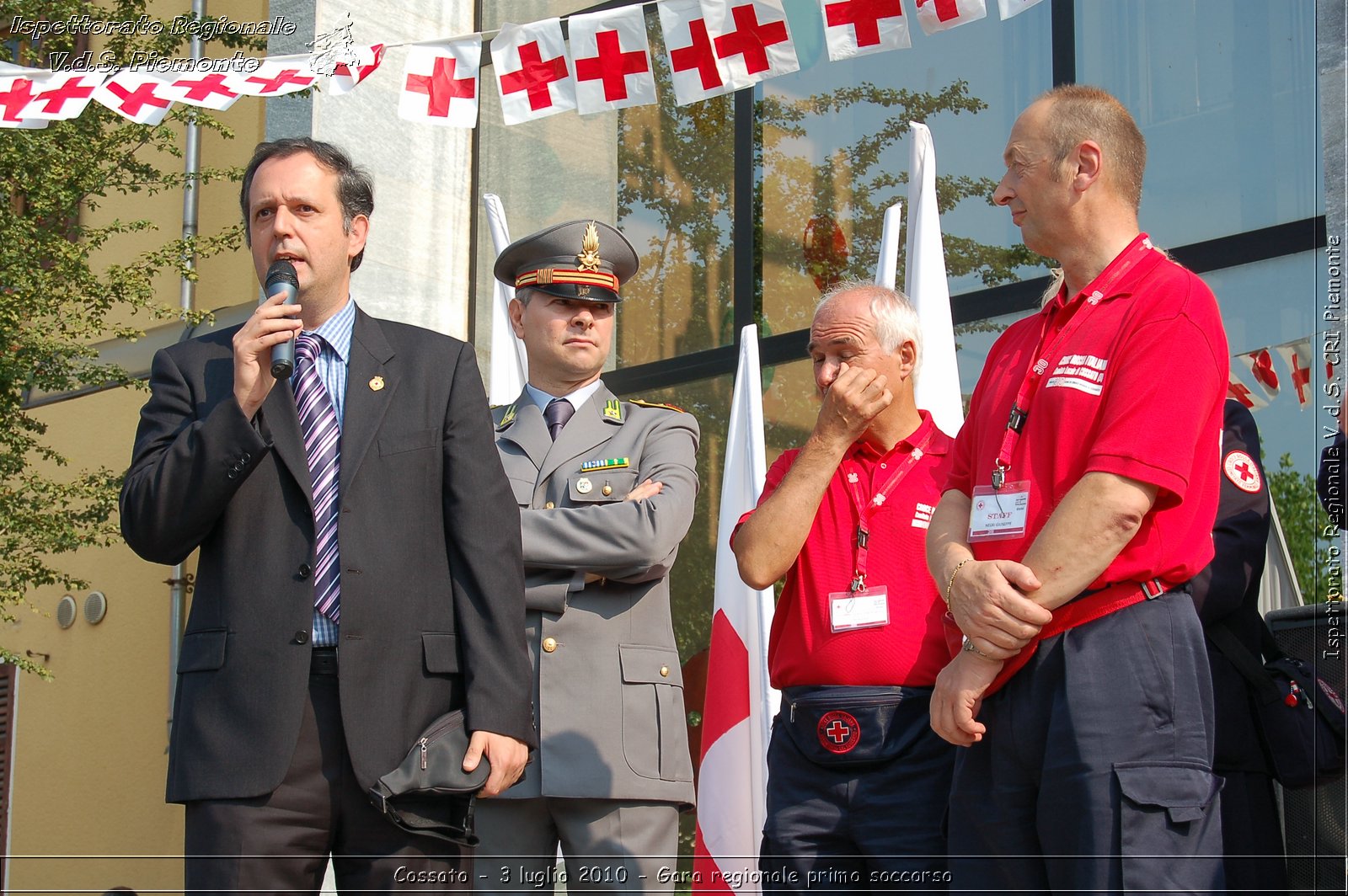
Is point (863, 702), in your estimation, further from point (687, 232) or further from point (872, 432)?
point (687, 232)

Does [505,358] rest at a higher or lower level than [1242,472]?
higher

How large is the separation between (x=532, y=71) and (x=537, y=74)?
25 millimetres

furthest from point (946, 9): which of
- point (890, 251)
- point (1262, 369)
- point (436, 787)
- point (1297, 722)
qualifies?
point (436, 787)

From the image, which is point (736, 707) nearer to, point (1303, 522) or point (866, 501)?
point (866, 501)

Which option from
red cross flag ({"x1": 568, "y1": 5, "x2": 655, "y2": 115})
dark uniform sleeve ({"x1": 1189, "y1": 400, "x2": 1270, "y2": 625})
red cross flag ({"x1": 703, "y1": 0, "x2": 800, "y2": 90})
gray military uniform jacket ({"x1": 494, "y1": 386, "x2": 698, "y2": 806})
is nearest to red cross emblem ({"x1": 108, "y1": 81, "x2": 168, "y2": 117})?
red cross flag ({"x1": 568, "y1": 5, "x2": 655, "y2": 115})

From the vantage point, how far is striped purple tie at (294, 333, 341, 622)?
9.66 ft

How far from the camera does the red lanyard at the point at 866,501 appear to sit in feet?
11.3

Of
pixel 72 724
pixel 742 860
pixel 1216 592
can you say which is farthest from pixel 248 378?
pixel 72 724

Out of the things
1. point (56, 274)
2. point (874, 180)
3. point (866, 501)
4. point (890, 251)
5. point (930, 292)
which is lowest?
point (866, 501)

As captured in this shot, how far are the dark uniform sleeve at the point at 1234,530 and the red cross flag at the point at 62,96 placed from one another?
15.9 feet

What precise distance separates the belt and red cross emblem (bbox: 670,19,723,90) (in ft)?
12.5

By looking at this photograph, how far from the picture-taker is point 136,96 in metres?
6.26

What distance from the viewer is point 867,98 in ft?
23.3

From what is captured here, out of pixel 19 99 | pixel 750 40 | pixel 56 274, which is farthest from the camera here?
pixel 56 274
